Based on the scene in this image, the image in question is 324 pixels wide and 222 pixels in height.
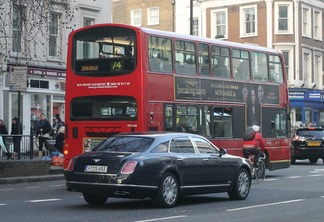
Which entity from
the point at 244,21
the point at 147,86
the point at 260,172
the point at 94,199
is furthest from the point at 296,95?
the point at 94,199

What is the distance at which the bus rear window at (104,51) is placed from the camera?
18828 millimetres

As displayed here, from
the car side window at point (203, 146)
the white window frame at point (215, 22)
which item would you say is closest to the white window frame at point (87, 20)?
the white window frame at point (215, 22)

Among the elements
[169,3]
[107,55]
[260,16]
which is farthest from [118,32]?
[169,3]

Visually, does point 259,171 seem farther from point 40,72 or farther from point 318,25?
point 318,25

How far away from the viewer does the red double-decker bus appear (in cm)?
1870

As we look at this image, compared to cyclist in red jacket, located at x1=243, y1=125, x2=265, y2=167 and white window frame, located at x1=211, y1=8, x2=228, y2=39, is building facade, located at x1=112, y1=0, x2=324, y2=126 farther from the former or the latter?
cyclist in red jacket, located at x1=243, y1=125, x2=265, y2=167

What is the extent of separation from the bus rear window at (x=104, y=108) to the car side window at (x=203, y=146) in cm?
329

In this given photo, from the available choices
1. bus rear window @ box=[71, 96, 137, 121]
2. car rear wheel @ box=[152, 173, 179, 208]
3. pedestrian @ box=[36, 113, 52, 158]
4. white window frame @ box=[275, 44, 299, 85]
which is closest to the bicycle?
bus rear window @ box=[71, 96, 137, 121]

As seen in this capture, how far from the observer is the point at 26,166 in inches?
919

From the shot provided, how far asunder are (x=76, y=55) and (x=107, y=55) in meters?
1.06

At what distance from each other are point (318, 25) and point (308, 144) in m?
27.4

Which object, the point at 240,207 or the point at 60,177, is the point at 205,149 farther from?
the point at 60,177

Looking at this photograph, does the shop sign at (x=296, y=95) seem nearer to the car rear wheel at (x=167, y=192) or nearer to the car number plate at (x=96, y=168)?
the car rear wheel at (x=167, y=192)

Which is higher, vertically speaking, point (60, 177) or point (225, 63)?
point (225, 63)
